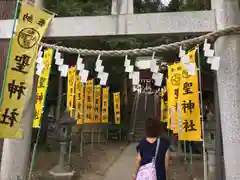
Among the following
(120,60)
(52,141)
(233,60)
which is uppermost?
(120,60)

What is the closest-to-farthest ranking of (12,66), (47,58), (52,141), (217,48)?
1. (12,66)
2. (217,48)
3. (47,58)
4. (52,141)

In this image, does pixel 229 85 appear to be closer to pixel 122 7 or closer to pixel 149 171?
pixel 149 171

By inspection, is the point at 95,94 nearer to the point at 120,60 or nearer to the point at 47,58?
the point at 120,60

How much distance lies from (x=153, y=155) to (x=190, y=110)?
1646 millimetres

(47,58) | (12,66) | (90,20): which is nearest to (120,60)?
(47,58)

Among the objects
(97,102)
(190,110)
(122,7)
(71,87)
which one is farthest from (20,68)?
(97,102)

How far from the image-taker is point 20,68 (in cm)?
381

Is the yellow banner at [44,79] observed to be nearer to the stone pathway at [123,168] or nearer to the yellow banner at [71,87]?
the yellow banner at [71,87]

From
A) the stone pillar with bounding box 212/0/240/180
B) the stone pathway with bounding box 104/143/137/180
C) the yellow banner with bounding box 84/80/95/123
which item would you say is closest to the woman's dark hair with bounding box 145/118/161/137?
the stone pillar with bounding box 212/0/240/180

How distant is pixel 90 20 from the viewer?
4.30 metres

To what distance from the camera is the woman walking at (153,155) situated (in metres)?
3.42

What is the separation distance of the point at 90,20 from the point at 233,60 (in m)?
2.32

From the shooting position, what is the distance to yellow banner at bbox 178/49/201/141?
464cm

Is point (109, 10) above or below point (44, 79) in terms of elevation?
above
